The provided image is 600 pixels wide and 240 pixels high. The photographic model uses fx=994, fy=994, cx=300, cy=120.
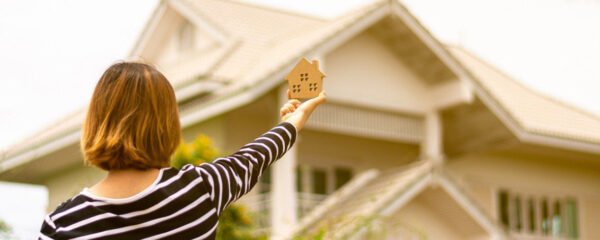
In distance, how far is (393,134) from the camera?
16.7 meters

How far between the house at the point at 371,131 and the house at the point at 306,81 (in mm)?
10335

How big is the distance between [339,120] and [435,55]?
6.42ft

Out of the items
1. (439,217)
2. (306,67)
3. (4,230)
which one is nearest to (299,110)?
(306,67)

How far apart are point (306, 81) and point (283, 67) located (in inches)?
450

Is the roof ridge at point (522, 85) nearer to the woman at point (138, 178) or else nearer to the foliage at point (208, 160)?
the foliage at point (208, 160)

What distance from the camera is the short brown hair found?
8.00ft

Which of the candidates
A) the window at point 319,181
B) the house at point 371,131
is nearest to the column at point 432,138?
the house at point 371,131

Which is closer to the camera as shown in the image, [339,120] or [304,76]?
[304,76]

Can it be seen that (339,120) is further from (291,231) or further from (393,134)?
(291,231)

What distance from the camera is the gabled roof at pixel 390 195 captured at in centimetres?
1466

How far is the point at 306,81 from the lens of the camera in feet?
10.0

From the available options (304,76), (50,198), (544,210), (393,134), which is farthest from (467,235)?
(304,76)

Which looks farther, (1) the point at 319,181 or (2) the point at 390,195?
(1) the point at 319,181

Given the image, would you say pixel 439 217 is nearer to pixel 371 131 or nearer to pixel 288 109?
pixel 371 131
